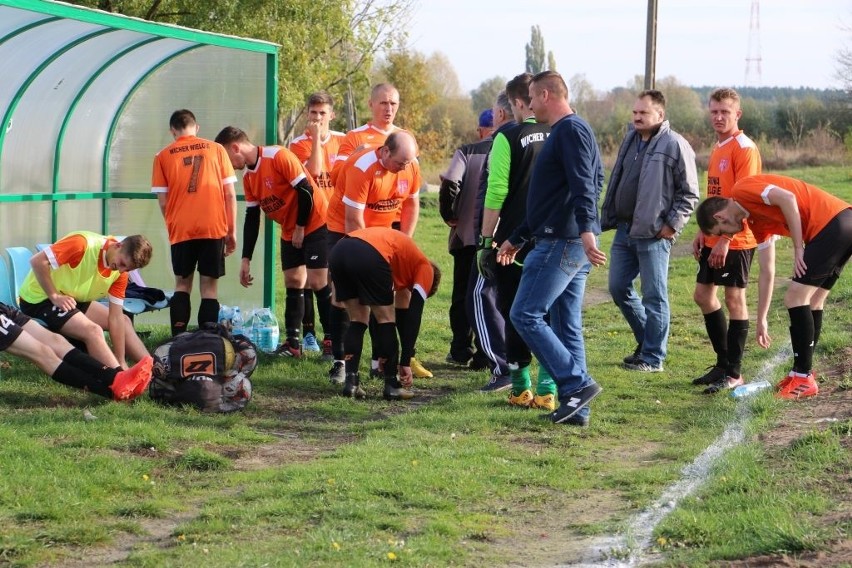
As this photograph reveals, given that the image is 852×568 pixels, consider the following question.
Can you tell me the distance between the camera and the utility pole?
19.8 metres

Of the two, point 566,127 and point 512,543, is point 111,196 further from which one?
point 512,543

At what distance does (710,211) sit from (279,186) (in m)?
Answer: 3.74

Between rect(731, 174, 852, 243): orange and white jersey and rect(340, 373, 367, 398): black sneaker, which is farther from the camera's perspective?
rect(340, 373, 367, 398): black sneaker

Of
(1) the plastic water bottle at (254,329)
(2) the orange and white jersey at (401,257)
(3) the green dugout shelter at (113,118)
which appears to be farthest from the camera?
(1) the plastic water bottle at (254,329)

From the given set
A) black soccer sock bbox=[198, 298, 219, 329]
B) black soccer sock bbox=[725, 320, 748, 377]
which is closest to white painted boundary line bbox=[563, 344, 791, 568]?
black soccer sock bbox=[725, 320, 748, 377]

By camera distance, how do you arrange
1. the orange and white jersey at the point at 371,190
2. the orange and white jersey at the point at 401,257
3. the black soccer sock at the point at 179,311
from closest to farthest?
the orange and white jersey at the point at 401,257, the orange and white jersey at the point at 371,190, the black soccer sock at the point at 179,311

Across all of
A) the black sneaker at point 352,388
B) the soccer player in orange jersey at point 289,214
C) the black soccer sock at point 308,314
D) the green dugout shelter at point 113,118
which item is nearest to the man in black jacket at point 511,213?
the black sneaker at point 352,388

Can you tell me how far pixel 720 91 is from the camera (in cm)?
877

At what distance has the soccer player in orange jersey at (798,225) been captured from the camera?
7574 mm

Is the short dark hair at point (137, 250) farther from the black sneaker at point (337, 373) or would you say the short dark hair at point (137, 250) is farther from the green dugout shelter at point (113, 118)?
the green dugout shelter at point (113, 118)

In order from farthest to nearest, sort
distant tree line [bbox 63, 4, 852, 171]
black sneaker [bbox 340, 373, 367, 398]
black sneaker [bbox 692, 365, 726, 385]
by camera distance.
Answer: distant tree line [bbox 63, 4, 852, 171] < black sneaker [bbox 692, 365, 726, 385] < black sneaker [bbox 340, 373, 367, 398]

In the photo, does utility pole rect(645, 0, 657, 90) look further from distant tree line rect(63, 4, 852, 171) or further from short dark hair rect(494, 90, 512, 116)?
short dark hair rect(494, 90, 512, 116)

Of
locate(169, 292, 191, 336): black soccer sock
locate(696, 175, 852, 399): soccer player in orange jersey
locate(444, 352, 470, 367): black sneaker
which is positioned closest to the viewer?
locate(696, 175, 852, 399): soccer player in orange jersey

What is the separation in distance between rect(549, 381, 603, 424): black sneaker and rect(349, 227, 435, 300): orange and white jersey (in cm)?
141
